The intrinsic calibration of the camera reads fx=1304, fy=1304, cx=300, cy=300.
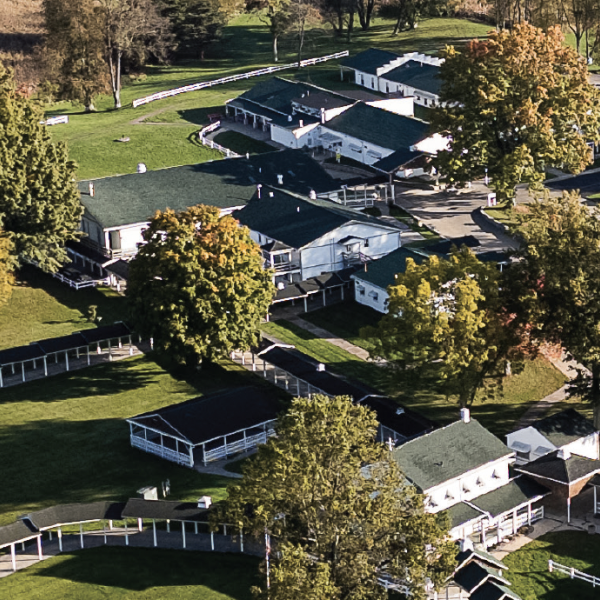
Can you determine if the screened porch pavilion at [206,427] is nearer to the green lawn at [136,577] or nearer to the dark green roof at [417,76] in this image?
the green lawn at [136,577]

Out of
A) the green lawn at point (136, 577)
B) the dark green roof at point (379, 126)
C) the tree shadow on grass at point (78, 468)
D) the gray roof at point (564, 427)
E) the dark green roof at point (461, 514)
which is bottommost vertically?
the green lawn at point (136, 577)

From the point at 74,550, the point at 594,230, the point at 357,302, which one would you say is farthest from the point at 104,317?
the point at 594,230

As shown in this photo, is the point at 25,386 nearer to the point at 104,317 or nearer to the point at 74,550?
the point at 104,317

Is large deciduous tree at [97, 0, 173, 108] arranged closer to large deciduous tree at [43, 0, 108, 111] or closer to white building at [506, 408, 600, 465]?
large deciduous tree at [43, 0, 108, 111]

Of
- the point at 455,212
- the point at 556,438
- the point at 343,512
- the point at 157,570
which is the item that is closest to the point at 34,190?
the point at 455,212

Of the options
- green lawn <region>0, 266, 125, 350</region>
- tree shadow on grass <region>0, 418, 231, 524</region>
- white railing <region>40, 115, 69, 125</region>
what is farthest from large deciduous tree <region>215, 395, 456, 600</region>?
white railing <region>40, 115, 69, 125</region>

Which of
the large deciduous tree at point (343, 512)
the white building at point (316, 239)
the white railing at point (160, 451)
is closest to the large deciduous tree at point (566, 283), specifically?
the white railing at point (160, 451)
